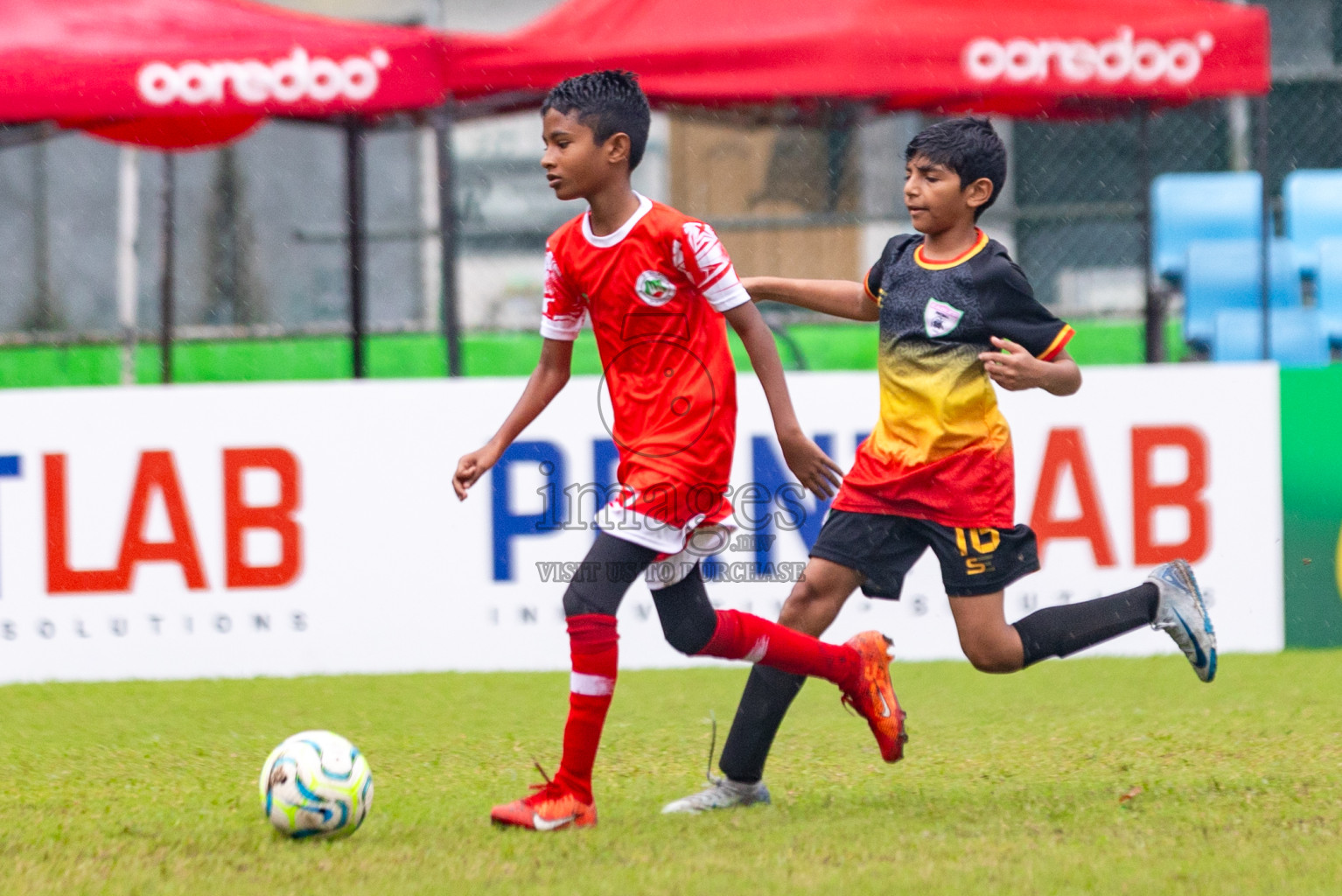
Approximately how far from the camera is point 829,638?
A: 20.8ft

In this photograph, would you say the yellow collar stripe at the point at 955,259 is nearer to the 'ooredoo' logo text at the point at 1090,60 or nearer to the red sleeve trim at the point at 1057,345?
the red sleeve trim at the point at 1057,345

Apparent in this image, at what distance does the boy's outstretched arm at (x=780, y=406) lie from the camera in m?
3.59

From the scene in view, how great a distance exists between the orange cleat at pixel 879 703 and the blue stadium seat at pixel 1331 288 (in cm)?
691

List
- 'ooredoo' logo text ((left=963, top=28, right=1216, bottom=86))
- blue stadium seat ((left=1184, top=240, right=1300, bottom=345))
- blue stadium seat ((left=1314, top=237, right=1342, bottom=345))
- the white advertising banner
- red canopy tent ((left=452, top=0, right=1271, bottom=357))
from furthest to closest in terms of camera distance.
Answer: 1. blue stadium seat ((left=1184, top=240, right=1300, bottom=345))
2. blue stadium seat ((left=1314, top=237, right=1342, bottom=345))
3. 'ooredoo' logo text ((left=963, top=28, right=1216, bottom=86))
4. red canopy tent ((left=452, top=0, right=1271, bottom=357))
5. the white advertising banner

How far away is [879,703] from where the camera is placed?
387 cm

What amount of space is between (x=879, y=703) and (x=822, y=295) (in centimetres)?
102

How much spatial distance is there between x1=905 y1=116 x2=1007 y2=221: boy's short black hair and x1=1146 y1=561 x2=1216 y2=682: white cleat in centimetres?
110

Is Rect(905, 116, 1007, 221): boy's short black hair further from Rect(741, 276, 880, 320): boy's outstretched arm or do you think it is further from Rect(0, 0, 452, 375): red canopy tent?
Rect(0, 0, 452, 375): red canopy tent

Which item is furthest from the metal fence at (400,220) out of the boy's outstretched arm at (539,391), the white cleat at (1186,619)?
the boy's outstretched arm at (539,391)

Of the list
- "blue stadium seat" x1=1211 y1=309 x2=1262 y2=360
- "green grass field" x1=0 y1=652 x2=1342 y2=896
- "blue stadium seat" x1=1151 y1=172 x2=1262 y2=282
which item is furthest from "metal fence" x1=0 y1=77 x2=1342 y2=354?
"green grass field" x1=0 y1=652 x2=1342 y2=896

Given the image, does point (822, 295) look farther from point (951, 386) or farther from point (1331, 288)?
point (1331, 288)

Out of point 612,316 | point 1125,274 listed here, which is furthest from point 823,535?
point 1125,274

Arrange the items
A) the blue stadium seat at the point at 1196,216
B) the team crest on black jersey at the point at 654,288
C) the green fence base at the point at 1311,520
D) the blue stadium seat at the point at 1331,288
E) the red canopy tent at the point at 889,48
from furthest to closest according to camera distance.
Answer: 1. the blue stadium seat at the point at 1196,216
2. the blue stadium seat at the point at 1331,288
3. the red canopy tent at the point at 889,48
4. the green fence base at the point at 1311,520
5. the team crest on black jersey at the point at 654,288

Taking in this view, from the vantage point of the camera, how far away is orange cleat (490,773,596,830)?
11.7 feet
